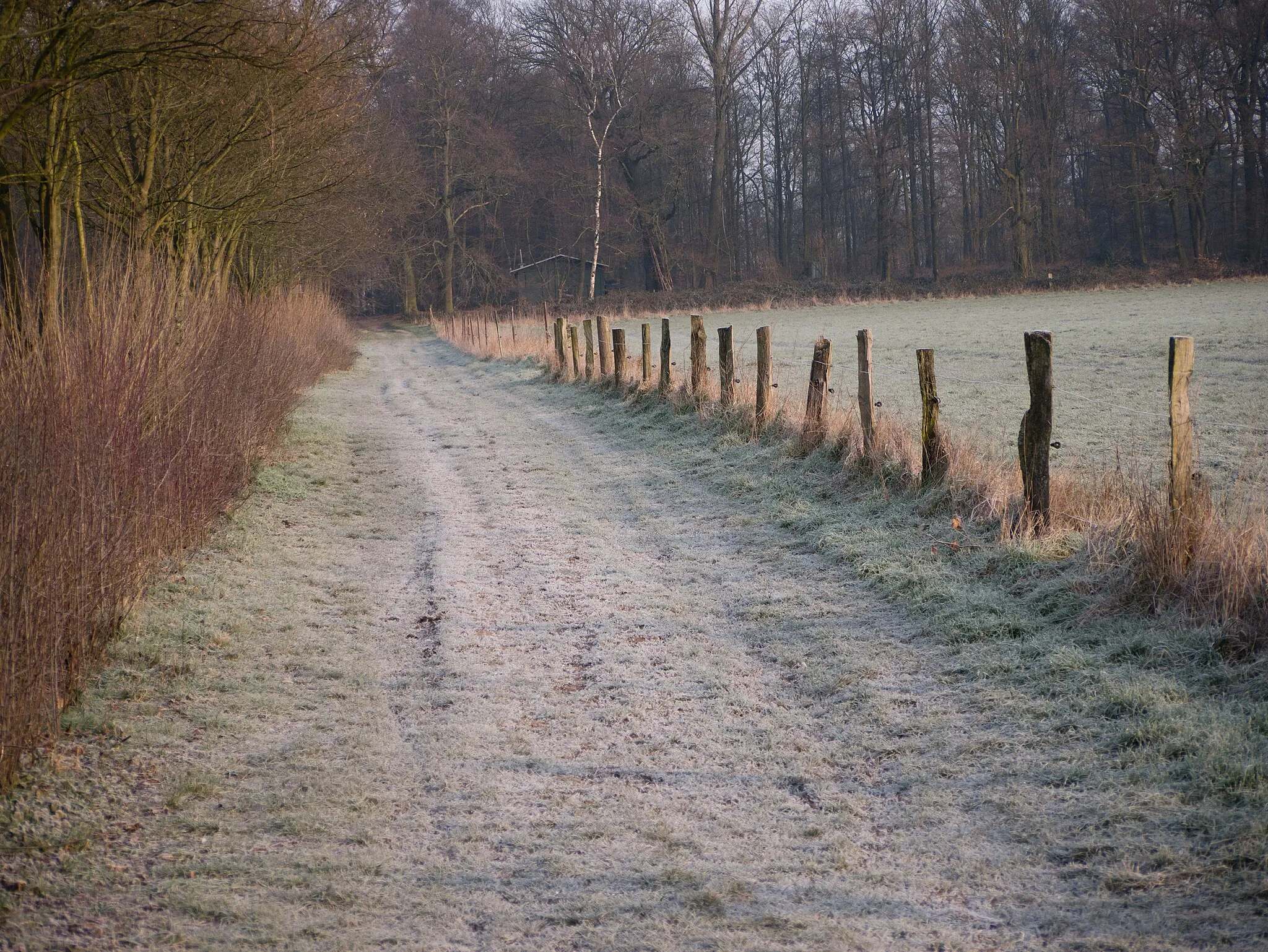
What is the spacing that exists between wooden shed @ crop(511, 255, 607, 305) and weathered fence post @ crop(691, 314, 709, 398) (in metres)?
39.6

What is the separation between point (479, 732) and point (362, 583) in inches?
98.8

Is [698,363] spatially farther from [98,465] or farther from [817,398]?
[98,465]

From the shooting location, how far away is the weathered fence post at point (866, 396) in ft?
27.5

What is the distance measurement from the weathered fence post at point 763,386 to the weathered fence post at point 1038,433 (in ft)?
14.0

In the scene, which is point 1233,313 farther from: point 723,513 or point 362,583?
point 362,583

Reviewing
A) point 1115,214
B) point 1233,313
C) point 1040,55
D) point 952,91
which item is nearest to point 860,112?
point 952,91

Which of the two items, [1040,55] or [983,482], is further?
[1040,55]

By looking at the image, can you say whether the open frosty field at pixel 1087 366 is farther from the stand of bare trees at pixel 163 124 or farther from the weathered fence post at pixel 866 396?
the stand of bare trees at pixel 163 124

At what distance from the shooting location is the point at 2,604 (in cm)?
365

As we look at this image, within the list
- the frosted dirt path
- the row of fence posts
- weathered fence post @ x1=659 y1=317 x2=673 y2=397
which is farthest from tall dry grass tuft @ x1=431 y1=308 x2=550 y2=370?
the frosted dirt path

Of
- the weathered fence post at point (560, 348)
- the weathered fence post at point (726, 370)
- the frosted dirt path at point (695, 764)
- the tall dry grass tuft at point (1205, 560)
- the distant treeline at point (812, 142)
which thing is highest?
the distant treeline at point (812, 142)

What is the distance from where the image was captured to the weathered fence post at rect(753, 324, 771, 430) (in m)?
10.4

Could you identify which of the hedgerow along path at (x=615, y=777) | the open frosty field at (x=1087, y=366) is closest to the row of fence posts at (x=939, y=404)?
the open frosty field at (x=1087, y=366)

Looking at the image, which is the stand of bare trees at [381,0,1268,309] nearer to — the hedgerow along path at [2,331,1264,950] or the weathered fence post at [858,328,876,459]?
Result: the weathered fence post at [858,328,876,459]
